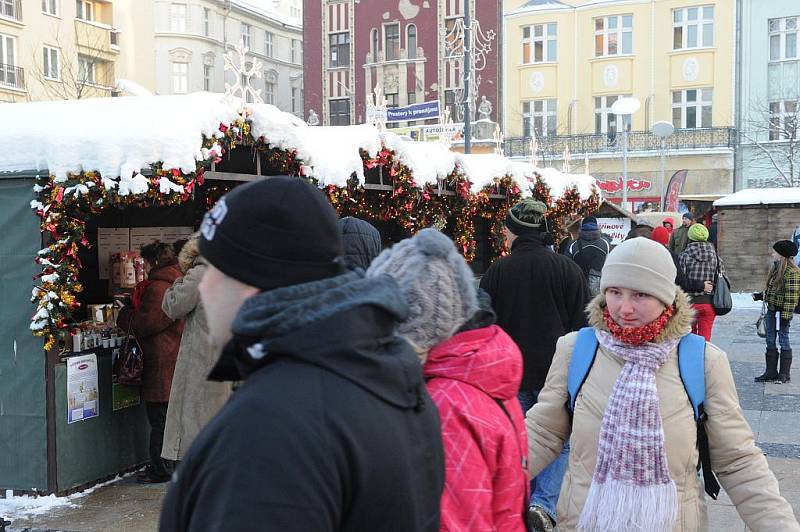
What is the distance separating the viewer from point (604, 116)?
4009 cm

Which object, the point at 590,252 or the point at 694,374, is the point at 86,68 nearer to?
the point at 590,252

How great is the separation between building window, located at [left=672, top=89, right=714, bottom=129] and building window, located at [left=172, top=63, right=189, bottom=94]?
2671 centimetres

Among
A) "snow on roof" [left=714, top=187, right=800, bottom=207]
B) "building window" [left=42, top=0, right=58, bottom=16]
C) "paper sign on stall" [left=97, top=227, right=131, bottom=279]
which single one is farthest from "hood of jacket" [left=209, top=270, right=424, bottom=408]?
"building window" [left=42, top=0, right=58, bottom=16]

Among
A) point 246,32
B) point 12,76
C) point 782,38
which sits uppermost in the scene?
point 246,32

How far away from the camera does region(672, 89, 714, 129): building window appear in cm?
3853

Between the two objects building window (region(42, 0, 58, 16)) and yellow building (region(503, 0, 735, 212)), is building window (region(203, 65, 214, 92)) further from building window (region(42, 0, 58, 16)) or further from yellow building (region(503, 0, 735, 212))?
yellow building (region(503, 0, 735, 212))

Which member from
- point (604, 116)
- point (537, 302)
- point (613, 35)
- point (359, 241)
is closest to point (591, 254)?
point (537, 302)

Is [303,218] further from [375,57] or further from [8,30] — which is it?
[375,57]

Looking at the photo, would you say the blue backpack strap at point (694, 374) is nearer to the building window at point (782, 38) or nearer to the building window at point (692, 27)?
the building window at point (782, 38)

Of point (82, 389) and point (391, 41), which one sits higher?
point (391, 41)

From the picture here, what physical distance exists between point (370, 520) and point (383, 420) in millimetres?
153

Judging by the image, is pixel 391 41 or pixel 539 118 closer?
pixel 539 118

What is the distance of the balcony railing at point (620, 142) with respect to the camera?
37969 millimetres

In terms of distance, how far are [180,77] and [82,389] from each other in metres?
47.4
